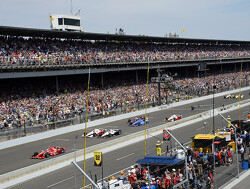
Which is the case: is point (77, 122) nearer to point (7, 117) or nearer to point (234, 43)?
point (7, 117)

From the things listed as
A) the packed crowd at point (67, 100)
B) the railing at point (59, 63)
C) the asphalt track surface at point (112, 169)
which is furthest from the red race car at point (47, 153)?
the railing at point (59, 63)

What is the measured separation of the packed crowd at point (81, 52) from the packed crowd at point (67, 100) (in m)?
3.39

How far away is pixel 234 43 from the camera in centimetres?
8281

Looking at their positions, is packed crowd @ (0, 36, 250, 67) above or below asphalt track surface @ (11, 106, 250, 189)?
above

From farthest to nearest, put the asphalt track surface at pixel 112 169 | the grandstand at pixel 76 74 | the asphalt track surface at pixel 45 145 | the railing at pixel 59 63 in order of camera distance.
→ the railing at pixel 59 63 → the grandstand at pixel 76 74 → the asphalt track surface at pixel 45 145 → the asphalt track surface at pixel 112 169

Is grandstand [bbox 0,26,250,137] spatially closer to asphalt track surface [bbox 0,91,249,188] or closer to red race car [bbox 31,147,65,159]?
asphalt track surface [bbox 0,91,249,188]

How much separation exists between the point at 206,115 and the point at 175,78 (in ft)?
83.4

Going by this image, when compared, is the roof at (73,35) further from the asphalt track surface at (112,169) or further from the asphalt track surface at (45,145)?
the asphalt track surface at (112,169)

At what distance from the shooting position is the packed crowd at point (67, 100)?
2909 centimetres

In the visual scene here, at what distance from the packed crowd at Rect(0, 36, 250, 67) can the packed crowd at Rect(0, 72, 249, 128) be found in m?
3.39

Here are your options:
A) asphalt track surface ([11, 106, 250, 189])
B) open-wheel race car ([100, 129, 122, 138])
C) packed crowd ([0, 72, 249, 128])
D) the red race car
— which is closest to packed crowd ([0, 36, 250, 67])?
packed crowd ([0, 72, 249, 128])

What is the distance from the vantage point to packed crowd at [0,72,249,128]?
95.5ft

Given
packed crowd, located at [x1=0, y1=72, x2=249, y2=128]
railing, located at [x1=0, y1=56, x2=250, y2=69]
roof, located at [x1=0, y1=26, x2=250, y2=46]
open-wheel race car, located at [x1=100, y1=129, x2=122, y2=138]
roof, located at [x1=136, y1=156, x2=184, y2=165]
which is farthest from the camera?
roof, located at [x1=0, y1=26, x2=250, y2=46]

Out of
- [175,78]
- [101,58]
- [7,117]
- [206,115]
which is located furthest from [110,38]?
[7,117]
